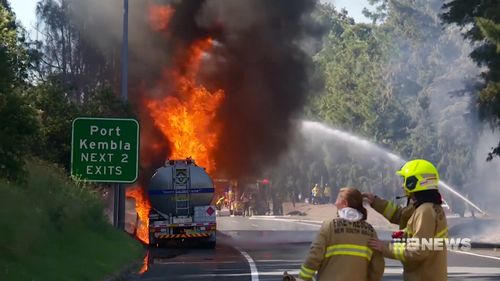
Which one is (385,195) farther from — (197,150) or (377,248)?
(377,248)

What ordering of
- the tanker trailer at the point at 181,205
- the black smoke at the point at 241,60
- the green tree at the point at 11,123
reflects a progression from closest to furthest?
the green tree at the point at 11,123
the tanker trailer at the point at 181,205
the black smoke at the point at 241,60

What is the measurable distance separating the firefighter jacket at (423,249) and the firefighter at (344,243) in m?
0.20

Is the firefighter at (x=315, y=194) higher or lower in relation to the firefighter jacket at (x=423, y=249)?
higher

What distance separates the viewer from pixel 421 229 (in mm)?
7570

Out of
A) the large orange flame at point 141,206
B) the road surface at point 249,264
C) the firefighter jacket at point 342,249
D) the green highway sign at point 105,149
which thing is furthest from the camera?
the large orange flame at point 141,206

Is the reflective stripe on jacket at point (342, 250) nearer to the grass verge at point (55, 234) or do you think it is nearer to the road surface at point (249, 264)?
the grass verge at point (55, 234)

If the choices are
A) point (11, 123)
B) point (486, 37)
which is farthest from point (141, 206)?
point (11, 123)

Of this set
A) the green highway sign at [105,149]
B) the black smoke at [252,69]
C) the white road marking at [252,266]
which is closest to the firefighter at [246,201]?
the black smoke at [252,69]

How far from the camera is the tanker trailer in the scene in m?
33.8

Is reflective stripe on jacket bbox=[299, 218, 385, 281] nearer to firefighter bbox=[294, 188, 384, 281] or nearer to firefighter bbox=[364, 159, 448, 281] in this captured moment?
firefighter bbox=[294, 188, 384, 281]

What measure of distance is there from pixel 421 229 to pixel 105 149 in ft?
62.4

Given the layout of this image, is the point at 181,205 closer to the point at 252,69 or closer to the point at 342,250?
the point at 252,69

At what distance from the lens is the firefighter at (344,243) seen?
25.5 feet

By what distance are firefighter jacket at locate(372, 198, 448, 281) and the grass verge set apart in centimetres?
836
